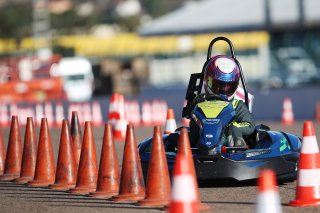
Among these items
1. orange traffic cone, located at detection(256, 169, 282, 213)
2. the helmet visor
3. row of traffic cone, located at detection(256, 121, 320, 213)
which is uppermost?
the helmet visor

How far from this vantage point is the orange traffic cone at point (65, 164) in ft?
40.0

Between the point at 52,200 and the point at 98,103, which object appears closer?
the point at 52,200

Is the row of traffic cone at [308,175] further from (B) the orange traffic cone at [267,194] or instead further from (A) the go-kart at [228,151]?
(B) the orange traffic cone at [267,194]

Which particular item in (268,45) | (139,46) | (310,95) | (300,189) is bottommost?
(300,189)

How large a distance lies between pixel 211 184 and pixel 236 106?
0.91 meters

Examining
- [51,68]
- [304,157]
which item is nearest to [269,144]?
Result: [304,157]

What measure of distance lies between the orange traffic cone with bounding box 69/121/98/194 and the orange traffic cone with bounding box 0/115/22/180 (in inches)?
80.6

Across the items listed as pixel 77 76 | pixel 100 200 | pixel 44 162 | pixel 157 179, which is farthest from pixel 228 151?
pixel 77 76

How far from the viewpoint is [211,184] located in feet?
39.8

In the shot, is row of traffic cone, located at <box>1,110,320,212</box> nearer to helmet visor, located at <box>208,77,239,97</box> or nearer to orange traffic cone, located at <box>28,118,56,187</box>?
orange traffic cone, located at <box>28,118,56,187</box>

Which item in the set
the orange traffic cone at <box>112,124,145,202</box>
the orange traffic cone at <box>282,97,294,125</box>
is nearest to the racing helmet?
the orange traffic cone at <box>112,124,145,202</box>

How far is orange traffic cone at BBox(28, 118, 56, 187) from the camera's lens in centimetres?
1254

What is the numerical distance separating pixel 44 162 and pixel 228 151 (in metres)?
2.22

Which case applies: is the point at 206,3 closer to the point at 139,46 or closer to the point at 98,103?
the point at 98,103
